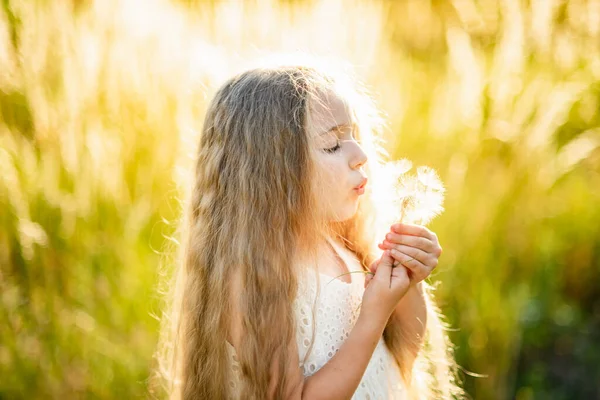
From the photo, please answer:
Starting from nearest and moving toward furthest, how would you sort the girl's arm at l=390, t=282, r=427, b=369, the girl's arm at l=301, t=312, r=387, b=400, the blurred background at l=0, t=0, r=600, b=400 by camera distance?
the girl's arm at l=301, t=312, r=387, b=400, the girl's arm at l=390, t=282, r=427, b=369, the blurred background at l=0, t=0, r=600, b=400

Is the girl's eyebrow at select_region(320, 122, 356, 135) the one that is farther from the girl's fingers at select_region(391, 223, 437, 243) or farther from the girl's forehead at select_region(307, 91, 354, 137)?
the girl's fingers at select_region(391, 223, 437, 243)

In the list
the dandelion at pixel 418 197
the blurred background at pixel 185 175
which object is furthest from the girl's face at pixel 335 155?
the blurred background at pixel 185 175

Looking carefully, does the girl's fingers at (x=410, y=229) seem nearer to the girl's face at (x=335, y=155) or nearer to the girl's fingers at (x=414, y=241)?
the girl's fingers at (x=414, y=241)

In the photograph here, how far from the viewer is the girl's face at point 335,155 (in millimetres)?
1648

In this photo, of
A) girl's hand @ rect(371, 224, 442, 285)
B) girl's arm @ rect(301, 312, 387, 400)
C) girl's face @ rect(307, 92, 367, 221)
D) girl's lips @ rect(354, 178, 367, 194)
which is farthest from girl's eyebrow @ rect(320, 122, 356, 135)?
girl's arm @ rect(301, 312, 387, 400)

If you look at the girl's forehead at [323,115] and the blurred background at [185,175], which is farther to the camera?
the blurred background at [185,175]

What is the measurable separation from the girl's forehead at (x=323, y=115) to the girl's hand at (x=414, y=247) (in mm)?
285

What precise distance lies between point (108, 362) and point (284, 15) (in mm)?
2579

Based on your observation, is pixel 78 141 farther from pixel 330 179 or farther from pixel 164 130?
pixel 330 179

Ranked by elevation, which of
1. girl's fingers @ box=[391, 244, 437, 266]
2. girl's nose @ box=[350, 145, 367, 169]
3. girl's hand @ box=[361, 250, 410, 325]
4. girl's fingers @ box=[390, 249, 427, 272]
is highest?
girl's nose @ box=[350, 145, 367, 169]

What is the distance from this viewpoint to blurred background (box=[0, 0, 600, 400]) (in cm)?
261

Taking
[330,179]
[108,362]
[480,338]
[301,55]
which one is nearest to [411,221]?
[330,179]

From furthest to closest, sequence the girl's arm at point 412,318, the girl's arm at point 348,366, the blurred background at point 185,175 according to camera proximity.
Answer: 1. the blurred background at point 185,175
2. the girl's arm at point 412,318
3. the girl's arm at point 348,366

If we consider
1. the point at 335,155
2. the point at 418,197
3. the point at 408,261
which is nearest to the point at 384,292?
the point at 408,261
